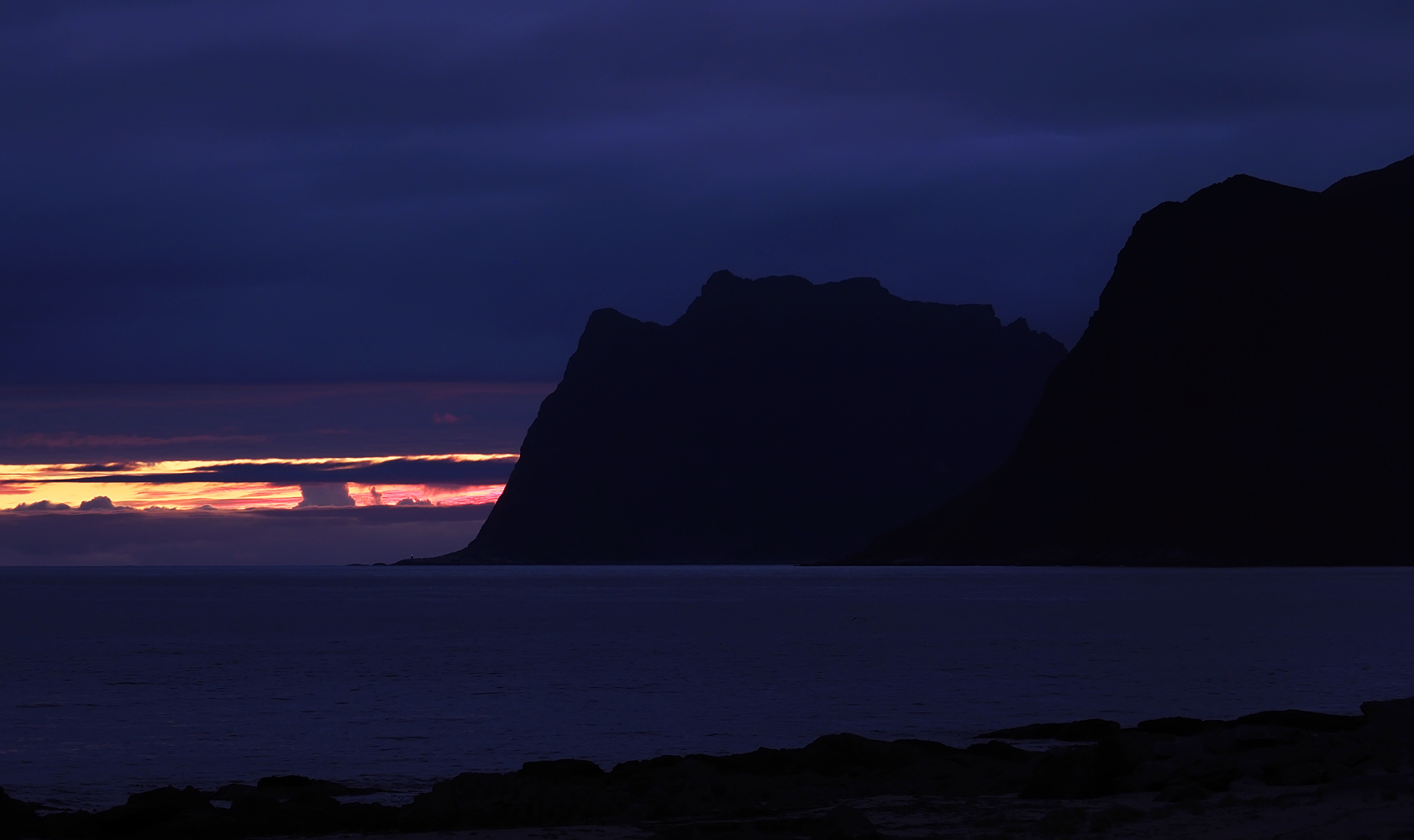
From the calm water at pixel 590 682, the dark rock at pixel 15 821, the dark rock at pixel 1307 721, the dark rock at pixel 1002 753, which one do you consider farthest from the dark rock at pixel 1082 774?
the dark rock at pixel 15 821

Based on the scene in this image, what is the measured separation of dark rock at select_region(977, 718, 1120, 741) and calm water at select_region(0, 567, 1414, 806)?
1737 millimetres

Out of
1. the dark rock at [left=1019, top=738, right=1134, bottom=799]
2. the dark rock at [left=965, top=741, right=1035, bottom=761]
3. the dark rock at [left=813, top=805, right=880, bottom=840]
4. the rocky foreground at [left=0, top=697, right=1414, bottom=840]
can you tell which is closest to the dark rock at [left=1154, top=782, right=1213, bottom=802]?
the rocky foreground at [left=0, top=697, right=1414, bottom=840]

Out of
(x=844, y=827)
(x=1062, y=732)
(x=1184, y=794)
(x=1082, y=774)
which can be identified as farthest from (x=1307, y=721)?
(x=844, y=827)

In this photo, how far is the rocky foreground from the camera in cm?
2261

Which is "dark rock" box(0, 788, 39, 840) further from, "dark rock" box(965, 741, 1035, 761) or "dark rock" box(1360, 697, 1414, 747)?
"dark rock" box(1360, 697, 1414, 747)

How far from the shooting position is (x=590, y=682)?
198 feet

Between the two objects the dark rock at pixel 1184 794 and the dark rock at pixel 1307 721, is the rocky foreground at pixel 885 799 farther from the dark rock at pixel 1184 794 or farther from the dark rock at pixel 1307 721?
the dark rock at pixel 1307 721

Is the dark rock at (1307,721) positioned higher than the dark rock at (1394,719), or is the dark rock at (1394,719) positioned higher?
the dark rock at (1394,719)

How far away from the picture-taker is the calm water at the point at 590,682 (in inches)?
1580

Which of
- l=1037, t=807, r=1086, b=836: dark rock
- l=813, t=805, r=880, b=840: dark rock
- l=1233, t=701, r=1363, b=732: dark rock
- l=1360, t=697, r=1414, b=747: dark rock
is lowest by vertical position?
l=1233, t=701, r=1363, b=732: dark rock

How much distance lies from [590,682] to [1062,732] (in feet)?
79.9

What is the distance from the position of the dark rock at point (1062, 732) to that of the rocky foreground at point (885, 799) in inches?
304

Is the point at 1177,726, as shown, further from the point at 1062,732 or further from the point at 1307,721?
the point at 1307,721

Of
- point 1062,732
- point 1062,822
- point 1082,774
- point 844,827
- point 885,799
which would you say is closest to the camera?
point 844,827
